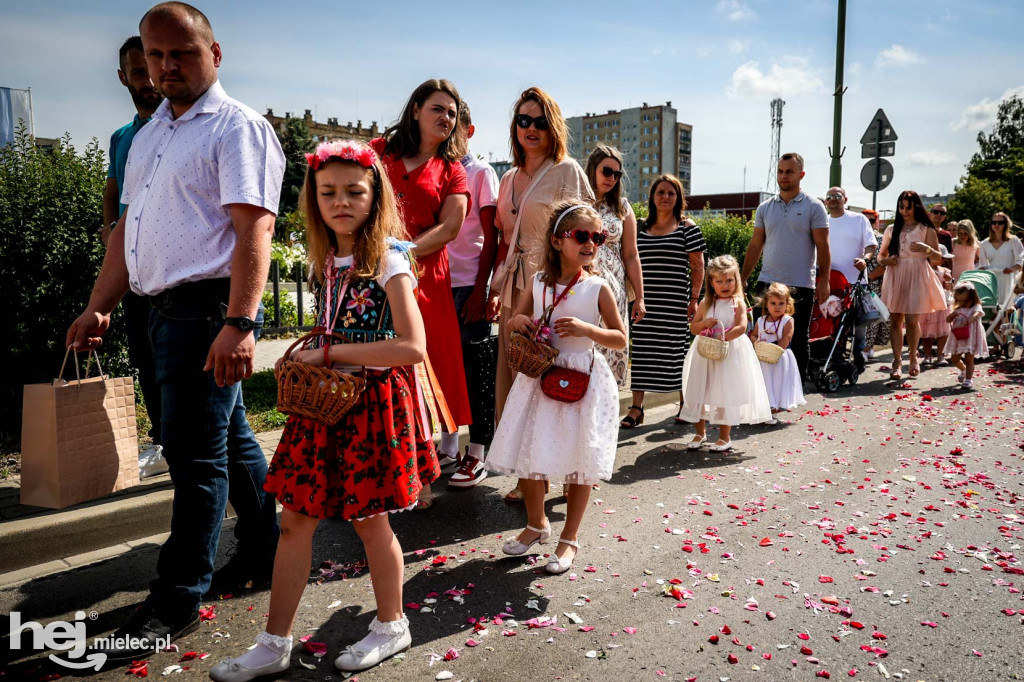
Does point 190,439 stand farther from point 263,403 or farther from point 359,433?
point 263,403

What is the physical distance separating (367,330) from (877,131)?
38.9 ft

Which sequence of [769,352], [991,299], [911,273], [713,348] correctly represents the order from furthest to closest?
[991,299] < [911,273] < [769,352] < [713,348]

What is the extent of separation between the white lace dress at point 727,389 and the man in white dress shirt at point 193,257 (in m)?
3.99

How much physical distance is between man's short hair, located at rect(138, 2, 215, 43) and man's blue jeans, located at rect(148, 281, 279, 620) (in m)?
1.00

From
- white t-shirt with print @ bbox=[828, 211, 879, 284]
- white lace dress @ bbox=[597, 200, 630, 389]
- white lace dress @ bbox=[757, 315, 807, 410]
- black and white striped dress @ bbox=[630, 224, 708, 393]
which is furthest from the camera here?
white t-shirt with print @ bbox=[828, 211, 879, 284]

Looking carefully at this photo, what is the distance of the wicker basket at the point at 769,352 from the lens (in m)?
7.01

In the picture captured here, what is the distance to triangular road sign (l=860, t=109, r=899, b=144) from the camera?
485 inches

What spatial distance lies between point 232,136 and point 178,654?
1961 millimetres

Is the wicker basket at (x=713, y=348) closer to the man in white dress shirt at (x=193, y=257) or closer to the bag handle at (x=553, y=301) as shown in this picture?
the bag handle at (x=553, y=301)

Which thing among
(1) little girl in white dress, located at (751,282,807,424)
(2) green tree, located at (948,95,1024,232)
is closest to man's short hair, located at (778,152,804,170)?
(1) little girl in white dress, located at (751,282,807,424)

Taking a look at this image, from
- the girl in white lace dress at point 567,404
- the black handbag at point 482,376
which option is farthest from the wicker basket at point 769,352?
the girl in white lace dress at point 567,404

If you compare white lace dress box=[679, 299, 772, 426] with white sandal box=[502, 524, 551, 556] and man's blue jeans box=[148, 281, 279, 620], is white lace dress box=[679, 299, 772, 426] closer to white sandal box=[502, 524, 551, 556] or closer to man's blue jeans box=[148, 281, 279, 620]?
white sandal box=[502, 524, 551, 556]

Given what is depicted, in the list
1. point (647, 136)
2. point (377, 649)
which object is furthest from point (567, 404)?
point (647, 136)

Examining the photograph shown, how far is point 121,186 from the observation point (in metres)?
4.61
